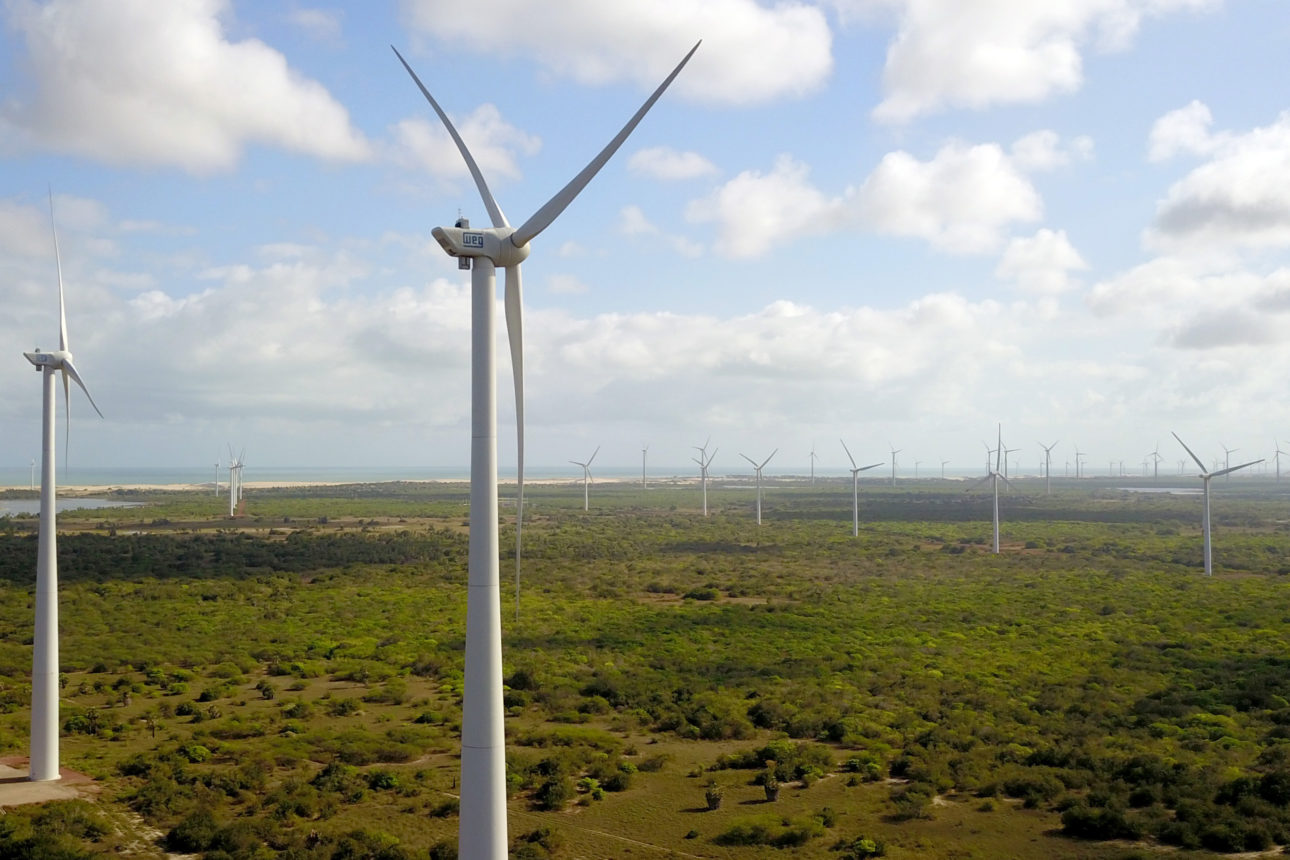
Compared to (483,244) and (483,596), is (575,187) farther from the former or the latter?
(483,596)

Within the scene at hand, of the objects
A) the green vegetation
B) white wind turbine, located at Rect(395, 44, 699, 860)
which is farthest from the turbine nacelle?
the green vegetation

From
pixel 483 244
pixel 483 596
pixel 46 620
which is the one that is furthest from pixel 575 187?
pixel 46 620

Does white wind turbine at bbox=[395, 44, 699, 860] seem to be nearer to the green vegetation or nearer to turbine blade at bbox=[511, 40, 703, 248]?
turbine blade at bbox=[511, 40, 703, 248]

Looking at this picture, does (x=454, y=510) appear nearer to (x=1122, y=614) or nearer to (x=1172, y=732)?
(x=1122, y=614)

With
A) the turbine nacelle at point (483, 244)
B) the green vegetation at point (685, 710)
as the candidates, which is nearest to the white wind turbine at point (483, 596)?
the turbine nacelle at point (483, 244)

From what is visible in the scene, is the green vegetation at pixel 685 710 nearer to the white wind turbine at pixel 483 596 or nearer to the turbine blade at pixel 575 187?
the white wind turbine at pixel 483 596
